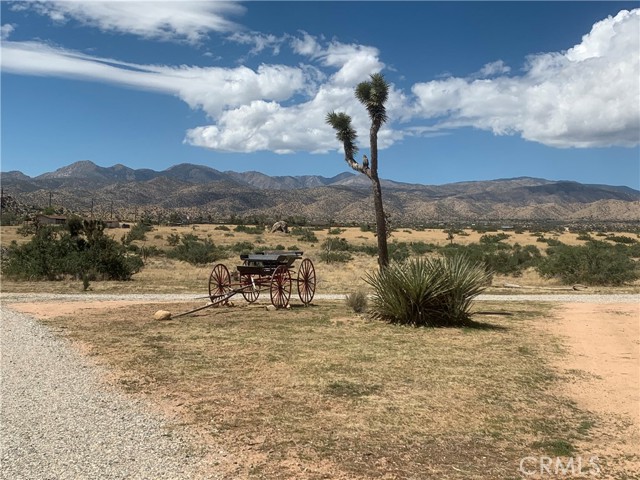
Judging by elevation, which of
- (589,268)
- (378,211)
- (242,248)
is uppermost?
(378,211)

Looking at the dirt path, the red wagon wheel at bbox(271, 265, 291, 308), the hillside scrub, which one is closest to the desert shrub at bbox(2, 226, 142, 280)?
the hillside scrub

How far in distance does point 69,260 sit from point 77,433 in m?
20.5

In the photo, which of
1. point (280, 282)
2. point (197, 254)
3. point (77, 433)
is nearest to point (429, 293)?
point (280, 282)

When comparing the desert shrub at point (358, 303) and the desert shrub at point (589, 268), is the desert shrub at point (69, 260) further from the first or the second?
the desert shrub at point (589, 268)

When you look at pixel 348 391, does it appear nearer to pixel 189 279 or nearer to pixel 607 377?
pixel 607 377

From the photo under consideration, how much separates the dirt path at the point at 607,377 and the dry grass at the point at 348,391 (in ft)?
1.04

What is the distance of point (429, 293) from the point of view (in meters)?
12.5

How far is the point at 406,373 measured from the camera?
27.1ft

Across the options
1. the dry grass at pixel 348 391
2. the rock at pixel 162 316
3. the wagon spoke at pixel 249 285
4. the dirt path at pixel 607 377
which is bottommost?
the dirt path at pixel 607 377

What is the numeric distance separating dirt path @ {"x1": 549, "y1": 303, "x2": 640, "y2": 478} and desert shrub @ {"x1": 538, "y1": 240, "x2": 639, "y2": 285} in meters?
10.4

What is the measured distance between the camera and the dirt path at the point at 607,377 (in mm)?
5508

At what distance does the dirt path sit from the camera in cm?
551

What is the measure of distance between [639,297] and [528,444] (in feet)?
50.7

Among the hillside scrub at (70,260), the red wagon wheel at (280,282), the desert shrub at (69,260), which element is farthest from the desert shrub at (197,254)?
the red wagon wheel at (280,282)
